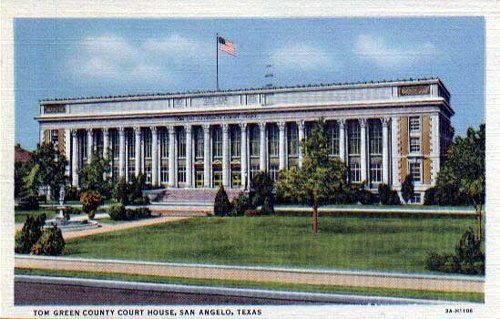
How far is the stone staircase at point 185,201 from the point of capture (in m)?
20.2

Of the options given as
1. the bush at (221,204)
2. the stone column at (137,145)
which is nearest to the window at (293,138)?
the bush at (221,204)

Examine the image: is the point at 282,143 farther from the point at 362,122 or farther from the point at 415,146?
the point at 415,146

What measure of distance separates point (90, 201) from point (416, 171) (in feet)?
40.9

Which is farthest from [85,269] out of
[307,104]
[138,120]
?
[307,104]

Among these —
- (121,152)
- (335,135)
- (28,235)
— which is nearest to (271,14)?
(121,152)

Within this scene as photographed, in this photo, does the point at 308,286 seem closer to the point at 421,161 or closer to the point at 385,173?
the point at 385,173

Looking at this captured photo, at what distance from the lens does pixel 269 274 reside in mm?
14141

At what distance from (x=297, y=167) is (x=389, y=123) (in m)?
5.92

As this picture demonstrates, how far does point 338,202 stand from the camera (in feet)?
68.2

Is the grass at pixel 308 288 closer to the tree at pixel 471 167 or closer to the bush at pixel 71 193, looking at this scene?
the tree at pixel 471 167

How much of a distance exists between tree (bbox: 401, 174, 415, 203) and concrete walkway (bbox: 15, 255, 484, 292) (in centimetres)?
670

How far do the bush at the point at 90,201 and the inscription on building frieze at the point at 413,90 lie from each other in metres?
12.4

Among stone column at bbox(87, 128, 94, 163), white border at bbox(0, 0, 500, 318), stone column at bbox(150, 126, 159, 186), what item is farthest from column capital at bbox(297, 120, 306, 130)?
stone column at bbox(87, 128, 94, 163)

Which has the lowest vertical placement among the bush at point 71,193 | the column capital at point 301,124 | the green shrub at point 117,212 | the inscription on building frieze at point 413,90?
the green shrub at point 117,212
